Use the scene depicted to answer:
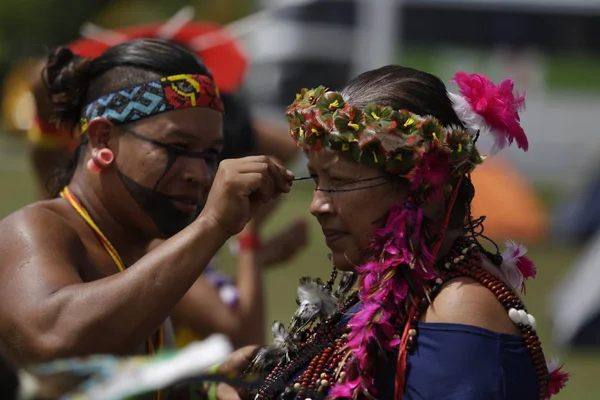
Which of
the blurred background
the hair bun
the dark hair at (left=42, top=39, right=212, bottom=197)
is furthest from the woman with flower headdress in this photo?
the blurred background

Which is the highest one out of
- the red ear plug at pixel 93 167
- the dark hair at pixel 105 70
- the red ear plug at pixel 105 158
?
the dark hair at pixel 105 70

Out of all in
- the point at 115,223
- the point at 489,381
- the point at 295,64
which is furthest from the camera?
the point at 295,64

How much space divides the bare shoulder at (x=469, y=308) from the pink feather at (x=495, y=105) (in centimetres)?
46

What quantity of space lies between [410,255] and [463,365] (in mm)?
322

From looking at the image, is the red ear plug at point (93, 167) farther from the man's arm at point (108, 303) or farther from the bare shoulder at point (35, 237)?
the man's arm at point (108, 303)

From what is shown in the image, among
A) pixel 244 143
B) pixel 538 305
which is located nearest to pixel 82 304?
pixel 244 143

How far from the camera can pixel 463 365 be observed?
2496 millimetres

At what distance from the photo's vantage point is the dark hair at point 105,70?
11.1 ft

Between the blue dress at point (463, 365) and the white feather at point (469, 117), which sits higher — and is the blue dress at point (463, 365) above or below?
below

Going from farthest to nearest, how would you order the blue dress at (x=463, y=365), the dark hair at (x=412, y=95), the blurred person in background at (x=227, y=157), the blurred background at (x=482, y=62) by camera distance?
the blurred background at (x=482, y=62)
the blurred person in background at (x=227, y=157)
the dark hair at (x=412, y=95)
the blue dress at (x=463, y=365)

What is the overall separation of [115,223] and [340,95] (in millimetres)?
1021

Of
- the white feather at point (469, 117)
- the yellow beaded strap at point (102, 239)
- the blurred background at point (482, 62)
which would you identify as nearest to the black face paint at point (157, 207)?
the yellow beaded strap at point (102, 239)

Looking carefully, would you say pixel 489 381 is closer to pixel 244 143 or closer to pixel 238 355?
pixel 238 355

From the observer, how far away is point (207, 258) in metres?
2.75
